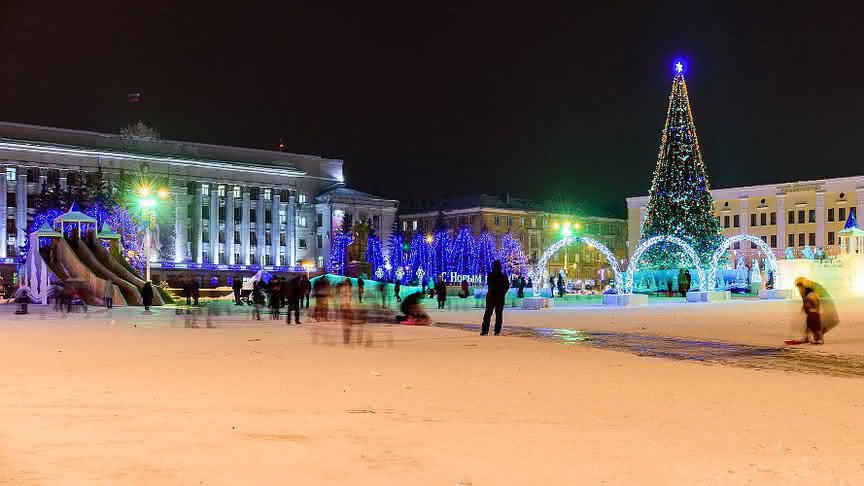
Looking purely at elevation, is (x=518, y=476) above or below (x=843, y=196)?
below

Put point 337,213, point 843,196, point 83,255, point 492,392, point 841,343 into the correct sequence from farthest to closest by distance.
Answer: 1. point 337,213
2. point 843,196
3. point 83,255
4. point 841,343
5. point 492,392

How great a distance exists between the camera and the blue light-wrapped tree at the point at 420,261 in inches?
3069

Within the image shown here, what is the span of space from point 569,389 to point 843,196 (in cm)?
9255

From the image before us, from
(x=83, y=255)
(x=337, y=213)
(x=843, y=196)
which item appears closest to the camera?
(x=83, y=255)

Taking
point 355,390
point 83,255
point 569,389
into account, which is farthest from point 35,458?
point 83,255

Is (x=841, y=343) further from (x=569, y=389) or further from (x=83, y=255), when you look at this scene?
(x=83, y=255)

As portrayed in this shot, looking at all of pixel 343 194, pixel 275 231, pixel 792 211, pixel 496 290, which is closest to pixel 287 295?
pixel 496 290

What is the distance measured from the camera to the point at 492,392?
10.1 meters

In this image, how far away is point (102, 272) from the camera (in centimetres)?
4372

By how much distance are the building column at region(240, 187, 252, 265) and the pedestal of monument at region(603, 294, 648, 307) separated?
64105mm

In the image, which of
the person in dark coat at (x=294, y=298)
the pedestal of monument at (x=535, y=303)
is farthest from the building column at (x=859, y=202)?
the person in dark coat at (x=294, y=298)

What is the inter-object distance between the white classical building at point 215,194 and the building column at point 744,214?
40843mm

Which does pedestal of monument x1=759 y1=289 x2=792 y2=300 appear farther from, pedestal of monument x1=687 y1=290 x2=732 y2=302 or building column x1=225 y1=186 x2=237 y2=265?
building column x1=225 y1=186 x2=237 y2=265

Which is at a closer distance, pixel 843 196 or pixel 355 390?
pixel 355 390
